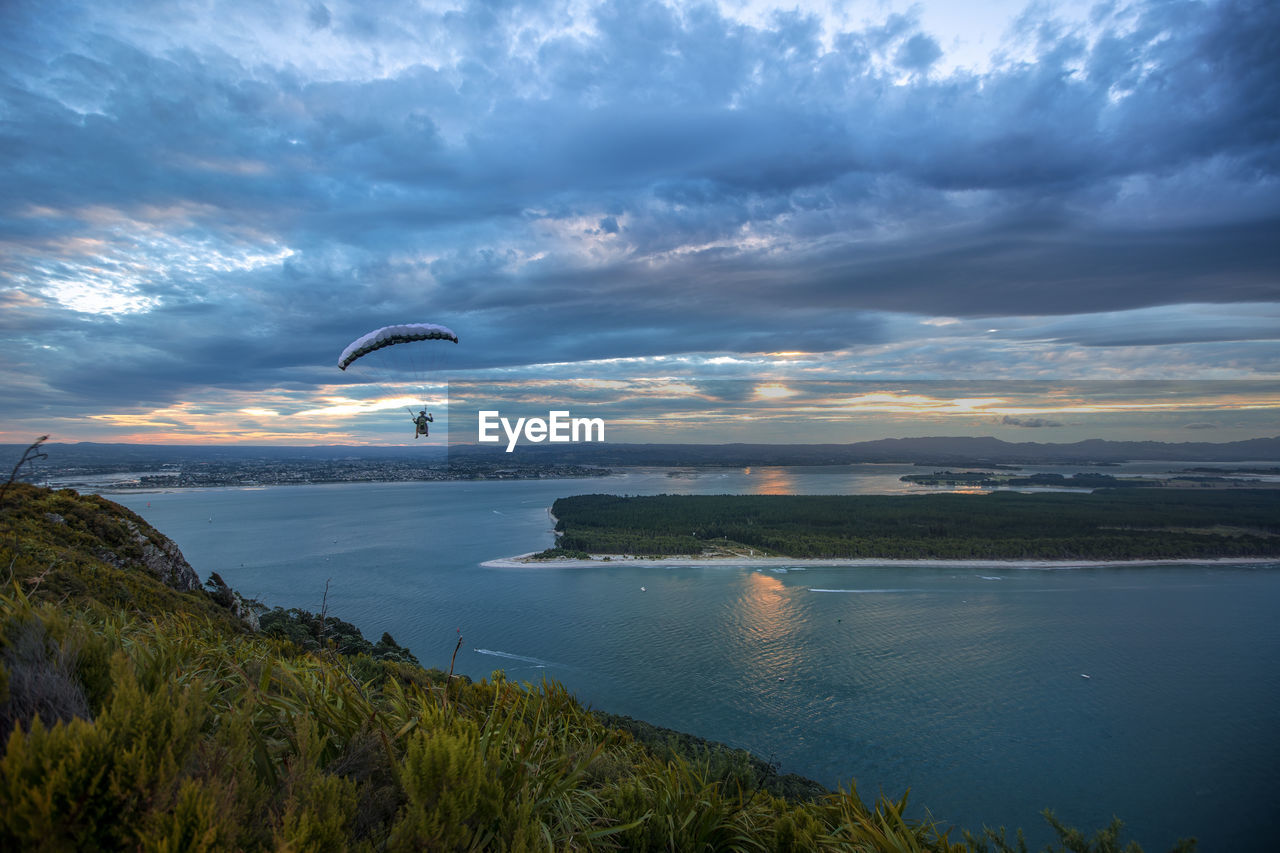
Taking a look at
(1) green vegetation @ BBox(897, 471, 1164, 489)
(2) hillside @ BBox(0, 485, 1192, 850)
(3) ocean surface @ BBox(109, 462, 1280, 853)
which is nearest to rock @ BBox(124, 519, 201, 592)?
(3) ocean surface @ BBox(109, 462, 1280, 853)

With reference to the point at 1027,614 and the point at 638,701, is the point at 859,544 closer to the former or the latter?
the point at 1027,614

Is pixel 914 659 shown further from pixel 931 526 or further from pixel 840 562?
pixel 931 526

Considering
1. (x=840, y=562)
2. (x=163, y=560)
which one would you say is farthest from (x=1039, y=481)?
(x=163, y=560)

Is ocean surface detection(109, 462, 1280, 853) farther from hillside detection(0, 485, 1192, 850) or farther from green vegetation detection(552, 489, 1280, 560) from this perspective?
hillside detection(0, 485, 1192, 850)

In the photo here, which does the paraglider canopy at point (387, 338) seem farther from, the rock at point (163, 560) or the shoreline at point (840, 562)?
the shoreline at point (840, 562)

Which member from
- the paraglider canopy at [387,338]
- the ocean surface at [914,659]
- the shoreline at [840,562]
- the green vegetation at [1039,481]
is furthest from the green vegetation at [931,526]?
the paraglider canopy at [387,338]

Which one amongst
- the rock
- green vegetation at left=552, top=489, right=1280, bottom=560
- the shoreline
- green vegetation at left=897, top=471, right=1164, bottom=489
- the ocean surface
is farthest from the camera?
green vegetation at left=897, top=471, right=1164, bottom=489

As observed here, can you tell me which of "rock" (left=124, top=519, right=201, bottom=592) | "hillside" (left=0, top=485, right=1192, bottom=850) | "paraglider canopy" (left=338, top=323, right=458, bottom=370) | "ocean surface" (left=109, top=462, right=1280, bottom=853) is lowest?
"ocean surface" (left=109, top=462, right=1280, bottom=853)

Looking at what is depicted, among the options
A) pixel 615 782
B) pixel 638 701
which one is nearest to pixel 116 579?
pixel 615 782
